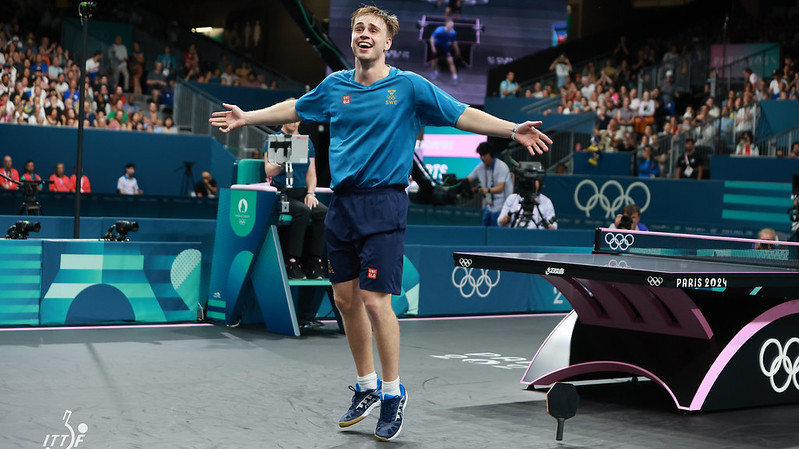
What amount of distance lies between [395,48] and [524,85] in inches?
161

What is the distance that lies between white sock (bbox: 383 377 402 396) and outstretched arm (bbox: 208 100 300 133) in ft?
5.21

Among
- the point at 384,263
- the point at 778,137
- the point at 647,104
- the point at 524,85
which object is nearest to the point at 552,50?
the point at 524,85

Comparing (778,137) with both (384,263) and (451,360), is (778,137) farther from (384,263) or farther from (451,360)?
(384,263)

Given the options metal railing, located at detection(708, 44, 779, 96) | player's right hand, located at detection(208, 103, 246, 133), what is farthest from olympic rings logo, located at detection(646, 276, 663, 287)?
A: metal railing, located at detection(708, 44, 779, 96)

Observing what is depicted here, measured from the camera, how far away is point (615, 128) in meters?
22.5

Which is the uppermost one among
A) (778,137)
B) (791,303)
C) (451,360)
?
(778,137)

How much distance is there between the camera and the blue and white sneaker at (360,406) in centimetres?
572

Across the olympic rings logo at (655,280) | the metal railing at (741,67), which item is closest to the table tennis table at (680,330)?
the olympic rings logo at (655,280)

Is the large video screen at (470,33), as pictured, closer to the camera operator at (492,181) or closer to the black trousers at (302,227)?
the camera operator at (492,181)

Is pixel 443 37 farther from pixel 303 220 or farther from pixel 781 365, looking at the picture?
pixel 781 365

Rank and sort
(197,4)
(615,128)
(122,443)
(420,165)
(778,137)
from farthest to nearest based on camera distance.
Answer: (197,4) < (420,165) < (615,128) < (778,137) < (122,443)

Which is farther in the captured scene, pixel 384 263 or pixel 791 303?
pixel 791 303

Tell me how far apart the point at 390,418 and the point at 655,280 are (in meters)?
1.64

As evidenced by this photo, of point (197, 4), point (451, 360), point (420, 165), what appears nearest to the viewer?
point (451, 360)
